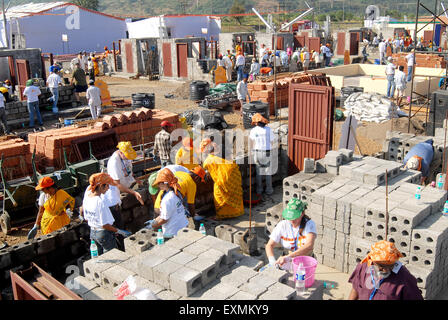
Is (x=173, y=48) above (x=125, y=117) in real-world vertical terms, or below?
above

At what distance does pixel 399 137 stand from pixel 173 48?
2022 cm

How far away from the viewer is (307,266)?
18.3 feet

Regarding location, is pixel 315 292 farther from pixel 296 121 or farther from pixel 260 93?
pixel 260 93

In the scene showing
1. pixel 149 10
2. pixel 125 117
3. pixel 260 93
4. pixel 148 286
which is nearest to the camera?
pixel 148 286

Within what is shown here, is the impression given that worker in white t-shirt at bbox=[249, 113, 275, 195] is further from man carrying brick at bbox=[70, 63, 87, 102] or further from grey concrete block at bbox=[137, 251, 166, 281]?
man carrying brick at bbox=[70, 63, 87, 102]

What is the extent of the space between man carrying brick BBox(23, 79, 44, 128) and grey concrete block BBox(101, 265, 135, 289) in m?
13.8

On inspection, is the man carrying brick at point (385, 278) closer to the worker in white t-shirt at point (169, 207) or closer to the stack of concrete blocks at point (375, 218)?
the stack of concrete blocks at point (375, 218)

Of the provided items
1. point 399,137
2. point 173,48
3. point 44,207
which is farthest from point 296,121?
point 173,48

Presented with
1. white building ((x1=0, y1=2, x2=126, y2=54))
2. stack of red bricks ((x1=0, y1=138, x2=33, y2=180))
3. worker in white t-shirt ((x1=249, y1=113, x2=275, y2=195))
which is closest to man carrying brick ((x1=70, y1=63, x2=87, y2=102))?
stack of red bricks ((x1=0, y1=138, x2=33, y2=180))

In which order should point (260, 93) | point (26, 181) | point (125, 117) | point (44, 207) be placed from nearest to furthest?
point (44, 207), point (26, 181), point (125, 117), point (260, 93)

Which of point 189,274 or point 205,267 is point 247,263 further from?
point 189,274
